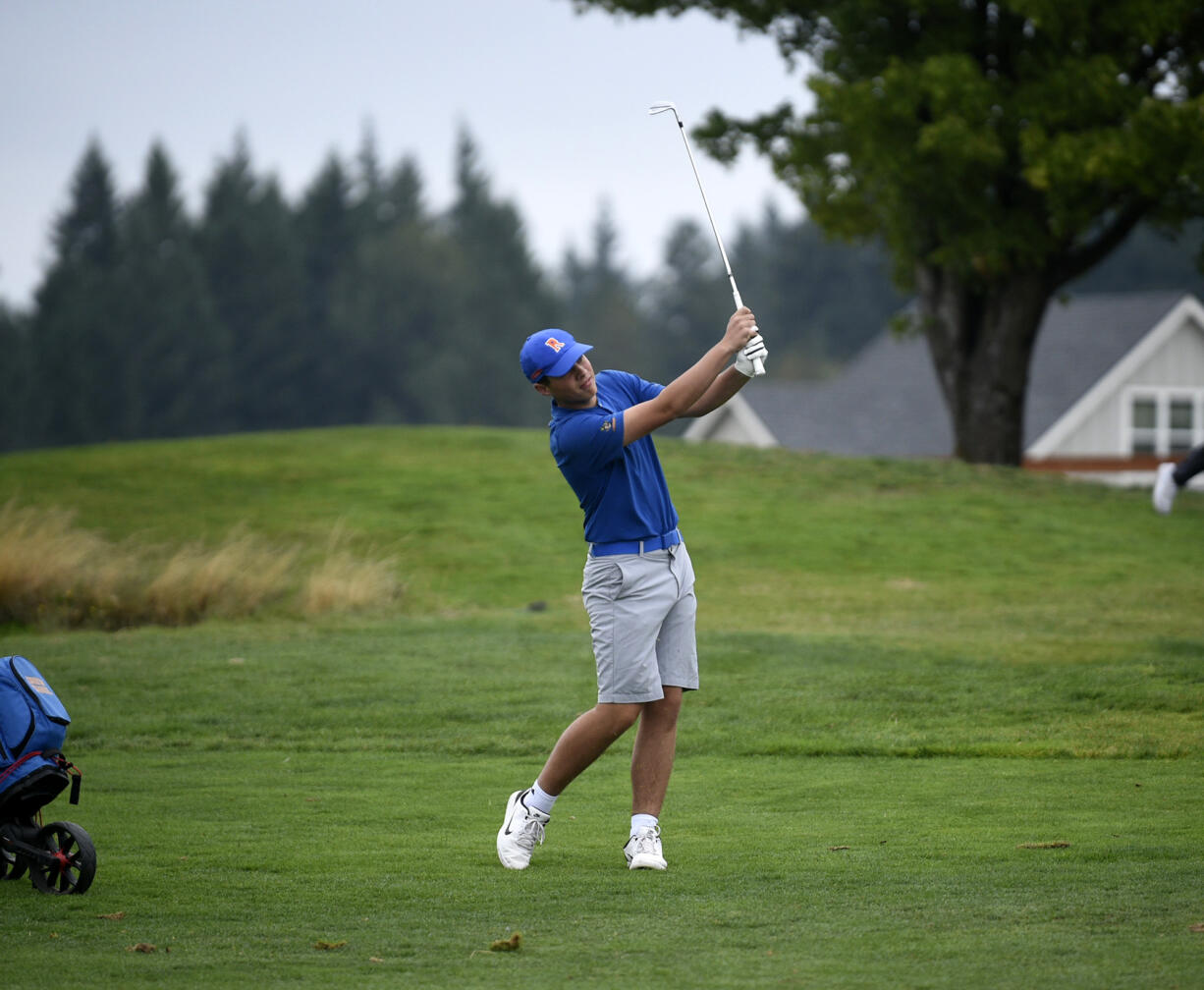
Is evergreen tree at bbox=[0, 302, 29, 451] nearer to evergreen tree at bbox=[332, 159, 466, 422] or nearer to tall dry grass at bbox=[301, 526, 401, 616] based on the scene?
evergreen tree at bbox=[332, 159, 466, 422]

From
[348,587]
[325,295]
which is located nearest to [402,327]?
[325,295]

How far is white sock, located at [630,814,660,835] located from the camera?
568 cm

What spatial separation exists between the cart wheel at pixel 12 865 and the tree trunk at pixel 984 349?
22050 millimetres

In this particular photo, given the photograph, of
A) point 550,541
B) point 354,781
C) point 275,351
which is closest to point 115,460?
point 550,541

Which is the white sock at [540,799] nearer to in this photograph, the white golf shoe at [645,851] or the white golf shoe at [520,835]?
the white golf shoe at [520,835]

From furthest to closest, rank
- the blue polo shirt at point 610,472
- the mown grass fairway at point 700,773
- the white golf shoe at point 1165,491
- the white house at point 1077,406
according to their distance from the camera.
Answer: the white house at point 1077,406 → the white golf shoe at point 1165,491 → the blue polo shirt at point 610,472 → the mown grass fairway at point 700,773

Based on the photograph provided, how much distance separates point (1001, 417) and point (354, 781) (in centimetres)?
2039

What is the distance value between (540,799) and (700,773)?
246 centimetres

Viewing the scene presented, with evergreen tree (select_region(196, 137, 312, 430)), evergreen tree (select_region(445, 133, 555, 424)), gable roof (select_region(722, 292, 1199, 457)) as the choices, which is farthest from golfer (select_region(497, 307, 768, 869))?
evergreen tree (select_region(445, 133, 555, 424))

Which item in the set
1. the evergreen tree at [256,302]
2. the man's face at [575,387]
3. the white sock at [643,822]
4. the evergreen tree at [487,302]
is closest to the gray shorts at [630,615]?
the white sock at [643,822]

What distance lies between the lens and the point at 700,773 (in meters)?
8.16

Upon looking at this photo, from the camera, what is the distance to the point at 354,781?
808 cm

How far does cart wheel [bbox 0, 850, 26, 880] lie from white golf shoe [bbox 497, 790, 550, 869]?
1745 millimetres

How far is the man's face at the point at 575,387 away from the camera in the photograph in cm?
561
